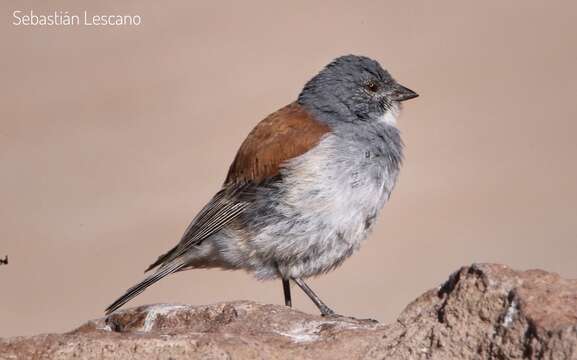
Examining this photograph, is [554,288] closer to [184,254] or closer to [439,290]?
[439,290]

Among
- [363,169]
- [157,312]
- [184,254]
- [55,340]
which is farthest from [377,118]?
[55,340]

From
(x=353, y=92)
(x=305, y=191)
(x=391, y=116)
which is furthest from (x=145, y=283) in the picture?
(x=391, y=116)

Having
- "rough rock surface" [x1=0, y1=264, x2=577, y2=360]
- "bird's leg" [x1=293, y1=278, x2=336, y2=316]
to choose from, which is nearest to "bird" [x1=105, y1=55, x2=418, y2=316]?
"bird's leg" [x1=293, y1=278, x2=336, y2=316]

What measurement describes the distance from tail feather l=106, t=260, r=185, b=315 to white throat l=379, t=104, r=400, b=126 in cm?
184

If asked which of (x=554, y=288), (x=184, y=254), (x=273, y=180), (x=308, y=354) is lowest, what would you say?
(x=308, y=354)

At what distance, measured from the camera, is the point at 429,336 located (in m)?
3.77

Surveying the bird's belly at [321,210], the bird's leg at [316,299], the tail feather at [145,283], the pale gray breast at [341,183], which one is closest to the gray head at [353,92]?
the pale gray breast at [341,183]

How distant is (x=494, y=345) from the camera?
11.7 ft

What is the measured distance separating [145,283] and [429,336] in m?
3.26

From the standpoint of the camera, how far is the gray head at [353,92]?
22.6 ft

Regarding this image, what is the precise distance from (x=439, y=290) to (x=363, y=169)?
2294mm

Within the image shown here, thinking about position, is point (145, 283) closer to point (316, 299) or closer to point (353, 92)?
point (316, 299)

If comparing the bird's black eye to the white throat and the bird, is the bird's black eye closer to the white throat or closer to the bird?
the bird

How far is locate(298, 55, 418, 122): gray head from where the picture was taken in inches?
272
